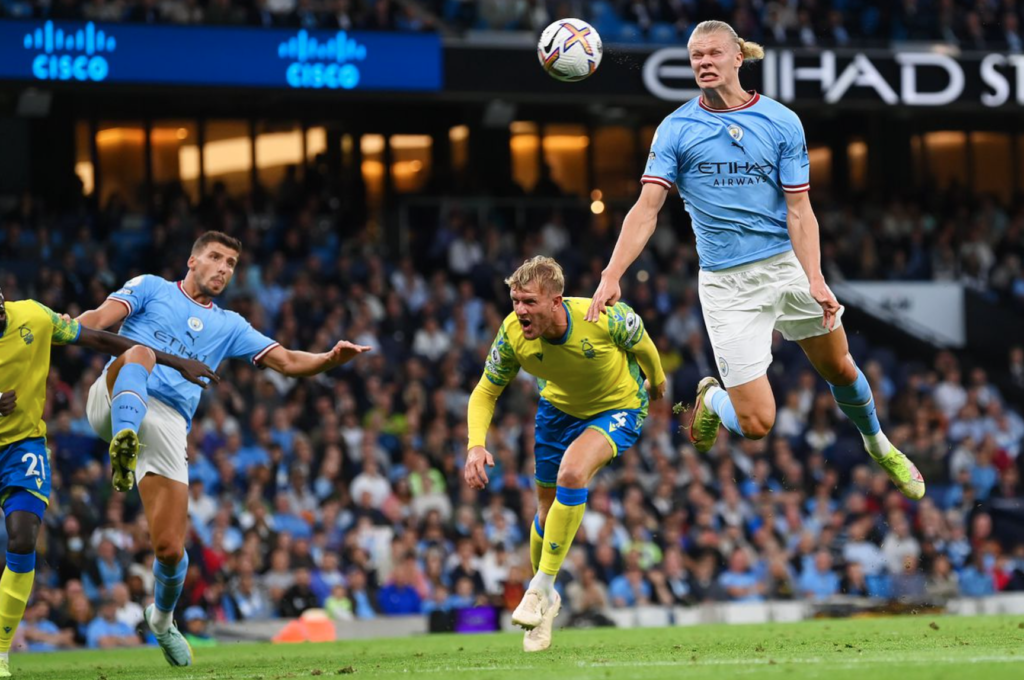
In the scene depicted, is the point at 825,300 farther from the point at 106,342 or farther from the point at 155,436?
the point at 155,436

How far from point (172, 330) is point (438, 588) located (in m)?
6.86

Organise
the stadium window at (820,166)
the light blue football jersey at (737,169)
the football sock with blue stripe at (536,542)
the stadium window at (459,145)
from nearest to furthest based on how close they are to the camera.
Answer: the light blue football jersey at (737,169) → the football sock with blue stripe at (536,542) → the stadium window at (459,145) → the stadium window at (820,166)

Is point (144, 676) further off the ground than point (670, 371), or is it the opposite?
point (670, 371)

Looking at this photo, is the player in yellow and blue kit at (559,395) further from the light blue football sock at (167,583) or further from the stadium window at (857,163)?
the stadium window at (857,163)

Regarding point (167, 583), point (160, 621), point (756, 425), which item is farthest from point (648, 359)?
point (160, 621)

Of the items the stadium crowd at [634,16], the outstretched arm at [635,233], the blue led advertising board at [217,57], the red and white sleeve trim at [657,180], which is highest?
the stadium crowd at [634,16]

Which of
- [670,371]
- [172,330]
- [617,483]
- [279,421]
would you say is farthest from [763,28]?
[172,330]

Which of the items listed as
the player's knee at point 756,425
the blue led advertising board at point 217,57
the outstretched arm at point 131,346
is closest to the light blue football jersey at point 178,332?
the outstretched arm at point 131,346

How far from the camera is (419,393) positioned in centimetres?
1948

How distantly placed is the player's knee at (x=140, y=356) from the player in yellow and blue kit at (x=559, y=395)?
2.04m

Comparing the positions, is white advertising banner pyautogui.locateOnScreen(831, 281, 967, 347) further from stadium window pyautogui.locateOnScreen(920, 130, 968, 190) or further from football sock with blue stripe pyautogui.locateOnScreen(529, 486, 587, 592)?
football sock with blue stripe pyautogui.locateOnScreen(529, 486, 587, 592)

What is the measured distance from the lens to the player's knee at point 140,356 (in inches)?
392

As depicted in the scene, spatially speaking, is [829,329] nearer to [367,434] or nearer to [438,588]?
[438,588]

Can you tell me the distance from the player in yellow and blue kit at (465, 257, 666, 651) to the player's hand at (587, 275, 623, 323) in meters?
1.02
